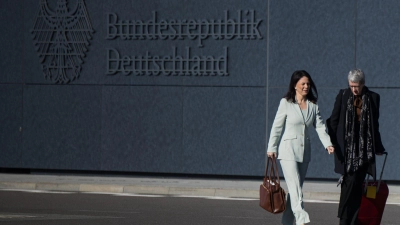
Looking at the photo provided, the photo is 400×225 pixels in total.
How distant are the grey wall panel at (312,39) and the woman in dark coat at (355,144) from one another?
28.7ft

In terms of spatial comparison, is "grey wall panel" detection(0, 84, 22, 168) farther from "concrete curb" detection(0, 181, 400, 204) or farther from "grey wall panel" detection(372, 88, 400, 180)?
"grey wall panel" detection(372, 88, 400, 180)

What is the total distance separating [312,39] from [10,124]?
6650 millimetres

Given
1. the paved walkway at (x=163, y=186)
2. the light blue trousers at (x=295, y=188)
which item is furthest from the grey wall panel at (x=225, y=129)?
the light blue trousers at (x=295, y=188)

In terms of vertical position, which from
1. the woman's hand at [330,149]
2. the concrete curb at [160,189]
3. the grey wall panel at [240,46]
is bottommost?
the concrete curb at [160,189]

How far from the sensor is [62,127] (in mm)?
20906

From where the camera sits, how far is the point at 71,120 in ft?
68.3

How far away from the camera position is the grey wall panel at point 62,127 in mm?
20719

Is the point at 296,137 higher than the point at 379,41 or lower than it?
lower

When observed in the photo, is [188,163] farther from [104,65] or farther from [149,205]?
[149,205]

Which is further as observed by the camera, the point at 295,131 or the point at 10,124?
the point at 10,124

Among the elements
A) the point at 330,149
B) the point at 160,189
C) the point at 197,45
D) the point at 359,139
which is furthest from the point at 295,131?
the point at 197,45

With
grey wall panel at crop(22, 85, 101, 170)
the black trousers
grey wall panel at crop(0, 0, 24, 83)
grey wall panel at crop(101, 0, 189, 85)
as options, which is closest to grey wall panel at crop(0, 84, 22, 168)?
grey wall panel at crop(22, 85, 101, 170)

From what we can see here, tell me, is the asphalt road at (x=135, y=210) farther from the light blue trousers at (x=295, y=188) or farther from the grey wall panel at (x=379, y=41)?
the grey wall panel at (x=379, y=41)

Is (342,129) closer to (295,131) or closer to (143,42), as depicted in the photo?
(295,131)
